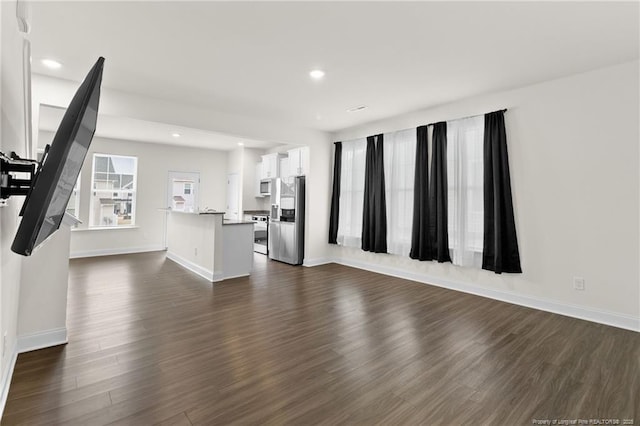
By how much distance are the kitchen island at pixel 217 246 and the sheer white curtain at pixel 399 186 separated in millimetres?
2467

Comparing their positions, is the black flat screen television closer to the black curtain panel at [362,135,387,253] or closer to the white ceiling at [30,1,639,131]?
the white ceiling at [30,1,639,131]

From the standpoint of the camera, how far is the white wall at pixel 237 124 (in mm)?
3582

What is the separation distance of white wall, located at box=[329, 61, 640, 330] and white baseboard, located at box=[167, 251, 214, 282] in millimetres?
3982

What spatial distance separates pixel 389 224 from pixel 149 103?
4.13 m

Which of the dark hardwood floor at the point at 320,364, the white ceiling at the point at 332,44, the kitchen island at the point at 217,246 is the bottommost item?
the dark hardwood floor at the point at 320,364

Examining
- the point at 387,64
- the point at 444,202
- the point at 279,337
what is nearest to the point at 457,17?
the point at 387,64

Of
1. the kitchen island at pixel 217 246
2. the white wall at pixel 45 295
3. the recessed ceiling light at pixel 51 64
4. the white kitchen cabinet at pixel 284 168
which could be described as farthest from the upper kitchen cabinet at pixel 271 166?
the white wall at pixel 45 295

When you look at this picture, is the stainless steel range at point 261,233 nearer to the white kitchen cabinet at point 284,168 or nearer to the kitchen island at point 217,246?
the white kitchen cabinet at point 284,168

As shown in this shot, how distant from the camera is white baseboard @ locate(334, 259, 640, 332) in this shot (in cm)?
310

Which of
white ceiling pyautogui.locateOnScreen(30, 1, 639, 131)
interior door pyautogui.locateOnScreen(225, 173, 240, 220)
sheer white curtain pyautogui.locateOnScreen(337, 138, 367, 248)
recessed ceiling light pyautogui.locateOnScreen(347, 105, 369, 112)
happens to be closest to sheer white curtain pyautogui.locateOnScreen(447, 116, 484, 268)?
white ceiling pyautogui.locateOnScreen(30, 1, 639, 131)

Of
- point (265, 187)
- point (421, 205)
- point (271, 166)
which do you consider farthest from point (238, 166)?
point (421, 205)

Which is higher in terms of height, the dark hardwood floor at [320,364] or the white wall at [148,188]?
the white wall at [148,188]

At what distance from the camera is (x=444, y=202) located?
4375 mm

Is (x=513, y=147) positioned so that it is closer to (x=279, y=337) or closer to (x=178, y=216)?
(x=279, y=337)
